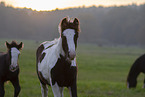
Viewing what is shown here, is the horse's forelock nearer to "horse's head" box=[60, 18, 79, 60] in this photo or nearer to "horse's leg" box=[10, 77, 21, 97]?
"horse's head" box=[60, 18, 79, 60]

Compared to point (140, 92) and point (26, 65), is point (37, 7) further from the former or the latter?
point (26, 65)

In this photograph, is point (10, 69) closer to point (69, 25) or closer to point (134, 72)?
point (69, 25)

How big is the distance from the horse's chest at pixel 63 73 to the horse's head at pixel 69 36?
32 cm

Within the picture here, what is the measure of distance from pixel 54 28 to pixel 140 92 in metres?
64.8

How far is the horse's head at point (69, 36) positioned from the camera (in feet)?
13.2

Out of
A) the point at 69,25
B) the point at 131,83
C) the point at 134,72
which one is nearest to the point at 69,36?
the point at 69,25

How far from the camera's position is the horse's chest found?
181 inches

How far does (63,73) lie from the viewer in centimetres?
459

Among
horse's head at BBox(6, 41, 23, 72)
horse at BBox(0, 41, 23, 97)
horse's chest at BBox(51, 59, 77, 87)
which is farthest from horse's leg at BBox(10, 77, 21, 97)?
horse's chest at BBox(51, 59, 77, 87)

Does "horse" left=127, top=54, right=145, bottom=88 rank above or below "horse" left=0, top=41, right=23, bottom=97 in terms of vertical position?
below

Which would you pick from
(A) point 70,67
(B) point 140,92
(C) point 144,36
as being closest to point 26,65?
(B) point 140,92

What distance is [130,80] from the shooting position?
12.7 meters

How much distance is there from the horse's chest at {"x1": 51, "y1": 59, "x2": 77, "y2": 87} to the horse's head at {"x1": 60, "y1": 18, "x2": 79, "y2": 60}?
0.32 metres

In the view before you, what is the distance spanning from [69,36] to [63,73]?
90 cm
